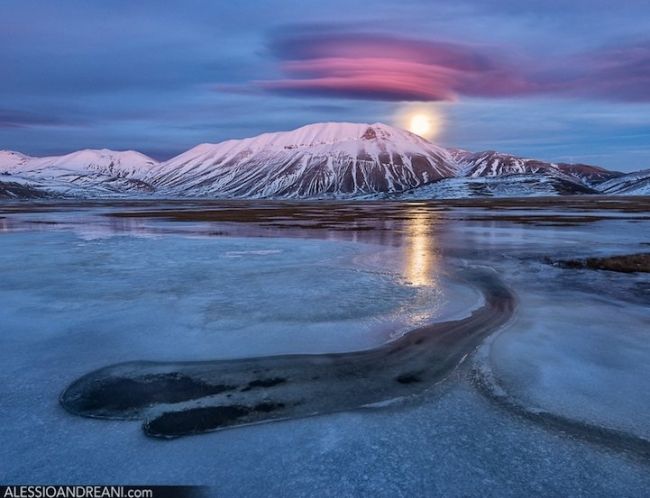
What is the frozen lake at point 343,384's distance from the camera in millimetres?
5512

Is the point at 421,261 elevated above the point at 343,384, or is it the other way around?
the point at 421,261

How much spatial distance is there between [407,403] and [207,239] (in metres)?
24.6

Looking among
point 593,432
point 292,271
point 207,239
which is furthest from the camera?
point 207,239

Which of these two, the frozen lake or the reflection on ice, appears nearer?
the frozen lake

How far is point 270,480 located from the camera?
211 inches

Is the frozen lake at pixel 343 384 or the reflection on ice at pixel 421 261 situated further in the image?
the reflection on ice at pixel 421 261

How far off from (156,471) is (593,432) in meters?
5.46

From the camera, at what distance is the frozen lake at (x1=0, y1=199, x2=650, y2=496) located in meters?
5.51

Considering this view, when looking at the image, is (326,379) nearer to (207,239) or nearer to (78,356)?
(78,356)

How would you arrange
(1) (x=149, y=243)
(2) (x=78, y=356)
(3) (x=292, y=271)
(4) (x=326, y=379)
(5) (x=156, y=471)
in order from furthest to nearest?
(1) (x=149, y=243) < (3) (x=292, y=271) < (2) (x=78, y=356) < (4) (x=326, y=379) < (5) (x=156, y=471)

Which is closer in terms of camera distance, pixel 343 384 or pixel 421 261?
pixel 343 384

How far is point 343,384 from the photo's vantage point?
7949mm

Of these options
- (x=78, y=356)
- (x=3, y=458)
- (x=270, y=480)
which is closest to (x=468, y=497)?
(x=270, y=480)

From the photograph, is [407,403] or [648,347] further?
[648,347]
